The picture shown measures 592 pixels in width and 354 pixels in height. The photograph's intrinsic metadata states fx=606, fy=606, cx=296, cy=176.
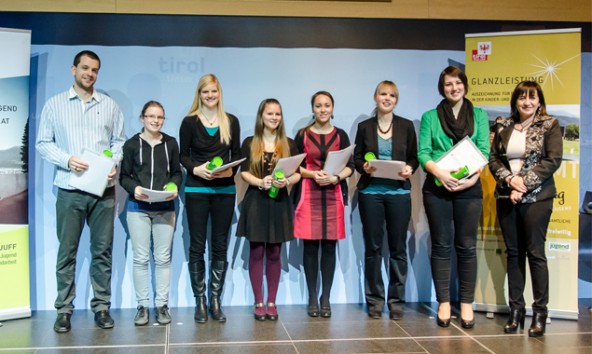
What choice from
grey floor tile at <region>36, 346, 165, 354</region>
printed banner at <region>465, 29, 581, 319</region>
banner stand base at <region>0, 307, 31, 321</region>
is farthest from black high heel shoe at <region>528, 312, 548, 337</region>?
banner stand base at <region>0, 307, 31, 321</region>

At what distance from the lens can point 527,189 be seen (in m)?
3.91

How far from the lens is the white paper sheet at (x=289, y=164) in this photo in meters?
4.00

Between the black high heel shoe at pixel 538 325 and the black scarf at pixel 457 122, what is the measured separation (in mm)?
1265

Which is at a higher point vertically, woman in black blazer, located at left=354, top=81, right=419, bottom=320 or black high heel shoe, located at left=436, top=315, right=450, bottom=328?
woman in black blazer, located at left=354, top=81, right=419, bottom=320

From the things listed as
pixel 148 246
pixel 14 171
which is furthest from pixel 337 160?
pixel 14 171

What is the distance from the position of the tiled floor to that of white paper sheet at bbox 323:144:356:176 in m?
1.07

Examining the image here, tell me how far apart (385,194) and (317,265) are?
0.73 m

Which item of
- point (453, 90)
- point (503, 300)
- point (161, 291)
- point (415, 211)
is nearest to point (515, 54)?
point (453, 90)

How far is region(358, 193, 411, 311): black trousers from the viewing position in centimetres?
429

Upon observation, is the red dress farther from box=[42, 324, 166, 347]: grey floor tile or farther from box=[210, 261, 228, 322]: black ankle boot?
box=[42, 324, 166, 347]: grey floor tile

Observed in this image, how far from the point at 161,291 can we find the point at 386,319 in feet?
5.29

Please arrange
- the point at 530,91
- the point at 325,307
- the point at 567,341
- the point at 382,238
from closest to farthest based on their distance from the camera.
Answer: the point at 567,341
the point at 530,91
the point at 382,238
the point at 325,307

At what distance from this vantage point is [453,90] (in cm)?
412

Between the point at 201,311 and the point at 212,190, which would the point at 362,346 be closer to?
the point at 201,311
